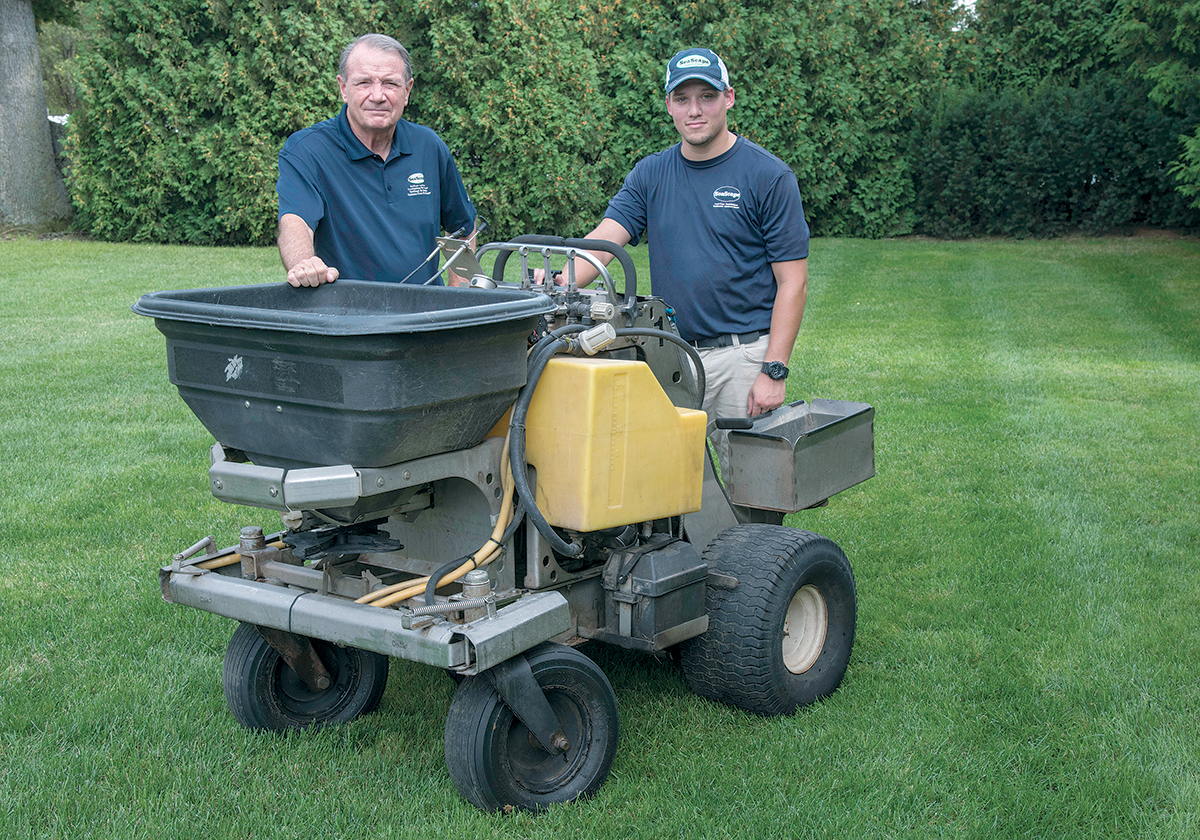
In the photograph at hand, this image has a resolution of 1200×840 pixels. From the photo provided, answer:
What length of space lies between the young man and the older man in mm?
642

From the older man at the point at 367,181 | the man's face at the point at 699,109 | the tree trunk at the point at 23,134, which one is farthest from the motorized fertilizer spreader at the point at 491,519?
the tree trunk at the point at 23,134

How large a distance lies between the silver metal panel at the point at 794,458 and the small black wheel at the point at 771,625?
0.19 m

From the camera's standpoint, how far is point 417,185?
4.17 m

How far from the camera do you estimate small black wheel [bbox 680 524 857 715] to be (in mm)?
3643

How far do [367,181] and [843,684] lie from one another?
8.03 feet

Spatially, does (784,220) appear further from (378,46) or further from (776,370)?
(378,46)

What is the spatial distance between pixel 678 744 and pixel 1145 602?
225 centimetres

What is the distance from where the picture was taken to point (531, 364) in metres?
3.16

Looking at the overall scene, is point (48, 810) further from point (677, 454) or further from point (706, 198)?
Result: point (706, 198)

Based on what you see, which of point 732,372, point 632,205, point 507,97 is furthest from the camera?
point 507,97

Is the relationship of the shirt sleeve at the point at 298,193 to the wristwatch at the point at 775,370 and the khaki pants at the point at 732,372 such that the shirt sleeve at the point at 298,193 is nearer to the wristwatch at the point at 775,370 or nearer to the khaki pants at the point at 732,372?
the khaki pants at the point at 732,372

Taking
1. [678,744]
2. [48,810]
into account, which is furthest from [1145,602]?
[48,810]

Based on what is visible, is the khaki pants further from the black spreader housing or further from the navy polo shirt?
the black spreader housing

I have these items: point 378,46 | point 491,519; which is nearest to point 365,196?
point 378,46
